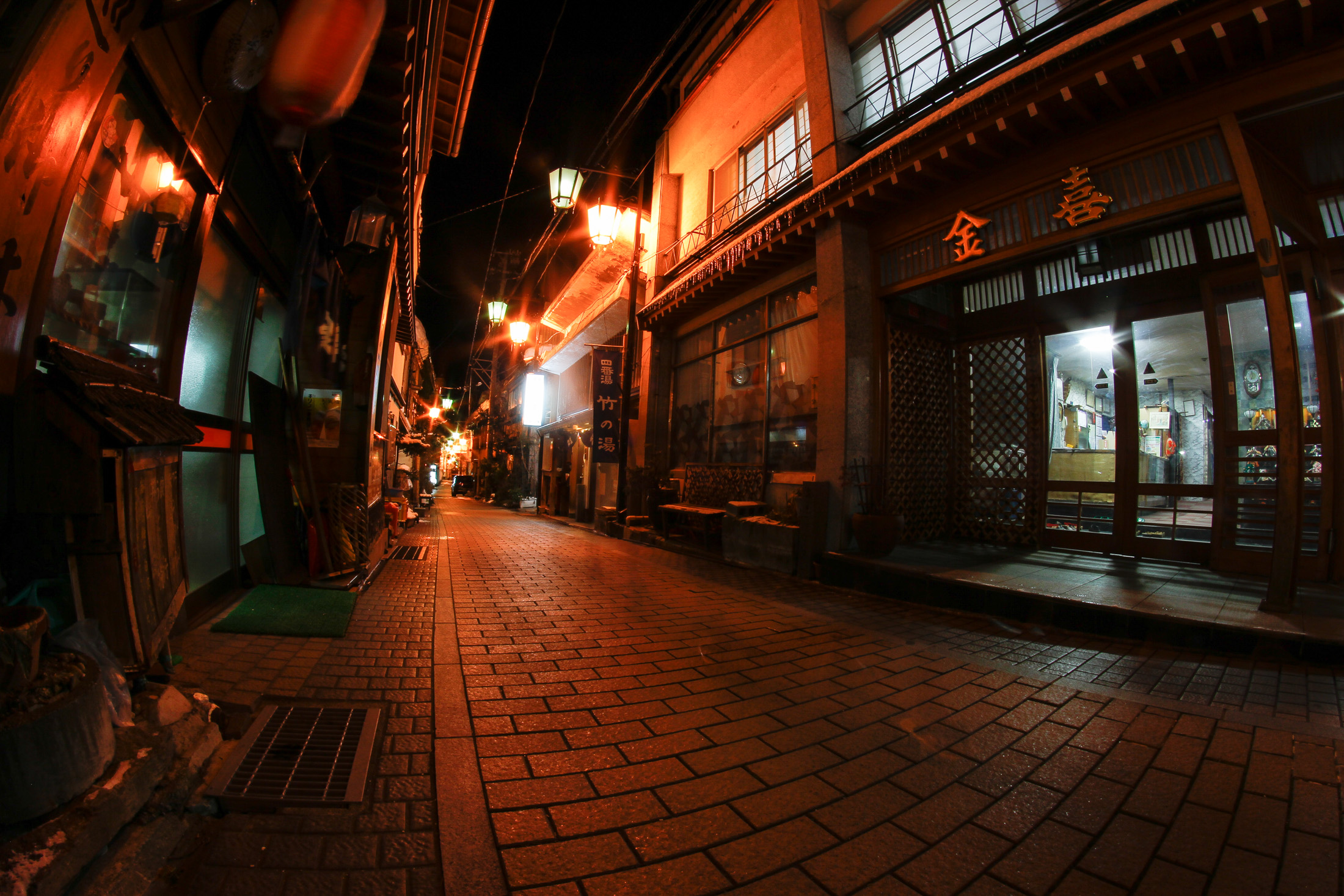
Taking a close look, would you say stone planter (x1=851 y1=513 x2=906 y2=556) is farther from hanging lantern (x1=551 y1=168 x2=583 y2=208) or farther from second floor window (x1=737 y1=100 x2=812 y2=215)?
hanging lantern (x1=551 y1=168 x2=583 y2=208)

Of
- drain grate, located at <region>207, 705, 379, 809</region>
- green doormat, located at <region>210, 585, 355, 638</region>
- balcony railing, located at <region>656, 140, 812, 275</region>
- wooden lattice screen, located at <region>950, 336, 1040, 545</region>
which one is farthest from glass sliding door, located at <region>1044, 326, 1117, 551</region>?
green doormat, located at <region>210, 585, 355, 638</region>

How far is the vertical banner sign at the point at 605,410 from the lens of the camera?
13602 mm

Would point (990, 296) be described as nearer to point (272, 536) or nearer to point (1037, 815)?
point (1037, 815)

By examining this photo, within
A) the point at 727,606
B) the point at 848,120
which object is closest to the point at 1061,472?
the point at 727,606

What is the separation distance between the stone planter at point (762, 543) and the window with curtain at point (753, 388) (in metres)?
1.47

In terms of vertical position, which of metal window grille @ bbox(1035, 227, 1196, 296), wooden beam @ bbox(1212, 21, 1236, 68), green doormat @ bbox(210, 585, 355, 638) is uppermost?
wooden beam @ bbox(1212, 21, 1236, 68)

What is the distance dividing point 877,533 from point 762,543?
1.82 m

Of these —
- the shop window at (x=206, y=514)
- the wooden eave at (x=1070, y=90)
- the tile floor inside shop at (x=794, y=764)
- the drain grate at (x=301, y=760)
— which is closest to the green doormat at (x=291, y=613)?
the tile floor inside shop at (x=794, y=764)

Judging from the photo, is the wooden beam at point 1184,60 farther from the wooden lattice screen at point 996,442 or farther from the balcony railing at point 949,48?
the wooden lattice screen at point 996,442

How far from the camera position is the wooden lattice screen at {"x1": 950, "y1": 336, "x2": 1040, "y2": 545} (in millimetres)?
8023

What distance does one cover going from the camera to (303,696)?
3.21 meters

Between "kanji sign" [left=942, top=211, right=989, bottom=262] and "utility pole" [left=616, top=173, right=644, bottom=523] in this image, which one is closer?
"kanji sign" [left=942, top=211, right=989, bottom=262]

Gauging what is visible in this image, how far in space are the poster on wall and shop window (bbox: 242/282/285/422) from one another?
0.54 metres

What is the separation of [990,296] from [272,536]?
35.5 ft
